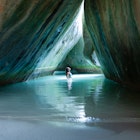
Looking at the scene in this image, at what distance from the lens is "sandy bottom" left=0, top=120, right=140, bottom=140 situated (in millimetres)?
3047

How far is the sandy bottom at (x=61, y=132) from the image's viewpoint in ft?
10.00

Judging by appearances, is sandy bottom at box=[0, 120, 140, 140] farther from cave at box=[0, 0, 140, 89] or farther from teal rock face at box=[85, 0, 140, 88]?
teal rock face at box=[85, 0, 140, 88]

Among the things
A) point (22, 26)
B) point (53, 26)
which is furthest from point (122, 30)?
point (22, 26)

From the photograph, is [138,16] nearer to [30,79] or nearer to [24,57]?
[24,57]

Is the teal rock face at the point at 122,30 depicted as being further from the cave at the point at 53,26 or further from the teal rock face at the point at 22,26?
the teal rock face at the point at 22,26

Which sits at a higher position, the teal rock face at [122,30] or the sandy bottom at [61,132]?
the teal rock face at [122,30]

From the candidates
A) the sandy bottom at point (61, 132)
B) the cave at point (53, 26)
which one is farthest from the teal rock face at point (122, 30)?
the sandy bottom at point (61, 132)

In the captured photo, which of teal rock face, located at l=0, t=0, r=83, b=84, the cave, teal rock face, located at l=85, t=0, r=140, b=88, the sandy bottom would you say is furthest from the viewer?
teal rock face, located at l=85, t=0, r=140, b=88

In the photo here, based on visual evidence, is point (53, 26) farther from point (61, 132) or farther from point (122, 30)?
point (61, 132)

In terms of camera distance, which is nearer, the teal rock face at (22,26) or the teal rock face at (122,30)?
the teal rock face at (22,26)

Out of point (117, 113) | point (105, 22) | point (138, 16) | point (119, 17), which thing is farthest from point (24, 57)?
point (117, 113)

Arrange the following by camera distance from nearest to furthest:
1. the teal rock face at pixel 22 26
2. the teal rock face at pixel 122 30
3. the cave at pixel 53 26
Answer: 1. the teal rock face at pixel 22 26
2. the cave at pixel 53 26
3. the teal rock face at pixel 122 30

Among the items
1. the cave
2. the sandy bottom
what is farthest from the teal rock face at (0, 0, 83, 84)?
the sandy bottom

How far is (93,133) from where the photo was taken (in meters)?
3.20
